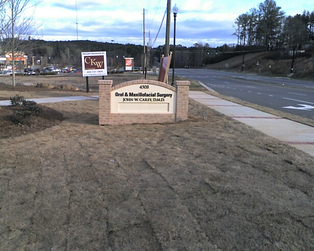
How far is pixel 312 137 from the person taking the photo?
7.80 meters

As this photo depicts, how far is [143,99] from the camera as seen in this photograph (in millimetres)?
9344

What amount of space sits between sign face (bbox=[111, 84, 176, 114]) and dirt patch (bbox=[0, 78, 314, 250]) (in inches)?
79.8

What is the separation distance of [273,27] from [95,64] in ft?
355

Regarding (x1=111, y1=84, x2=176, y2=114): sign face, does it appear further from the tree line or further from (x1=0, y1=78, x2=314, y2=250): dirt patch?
the tree line

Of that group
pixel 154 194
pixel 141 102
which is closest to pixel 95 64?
pixel 141 102

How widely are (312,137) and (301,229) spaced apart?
5017mm

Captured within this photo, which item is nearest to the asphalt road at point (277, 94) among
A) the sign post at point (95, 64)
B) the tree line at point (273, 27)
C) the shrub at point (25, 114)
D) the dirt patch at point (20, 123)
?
the sign post at point (95, 64)

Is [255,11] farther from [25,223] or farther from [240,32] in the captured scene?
[25,223]

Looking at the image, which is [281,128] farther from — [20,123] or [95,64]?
[95,64]

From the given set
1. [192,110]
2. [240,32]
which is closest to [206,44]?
[240,32]

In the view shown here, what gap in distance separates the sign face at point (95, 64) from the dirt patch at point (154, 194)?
11868mm

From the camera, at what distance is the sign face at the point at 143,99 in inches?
363

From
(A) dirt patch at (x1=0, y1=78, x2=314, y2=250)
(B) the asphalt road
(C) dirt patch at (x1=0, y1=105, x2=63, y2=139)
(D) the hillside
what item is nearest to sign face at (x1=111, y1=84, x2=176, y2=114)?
(C) dirt patch at (x1=0, y1=105, x2=63, y2=139)

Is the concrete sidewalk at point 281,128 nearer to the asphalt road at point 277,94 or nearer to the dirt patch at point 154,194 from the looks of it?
the dirt patch at point 154,194
